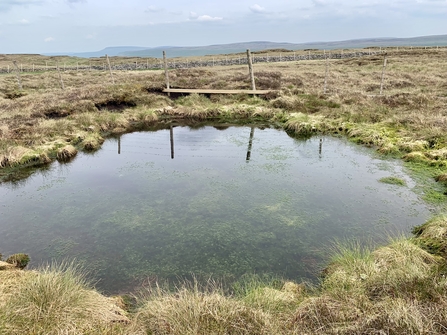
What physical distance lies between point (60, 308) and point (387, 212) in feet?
23.7

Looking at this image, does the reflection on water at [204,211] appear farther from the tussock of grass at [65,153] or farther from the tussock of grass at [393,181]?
the tussock of grass at [65,153]

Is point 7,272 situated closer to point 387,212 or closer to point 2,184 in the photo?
point 2,184

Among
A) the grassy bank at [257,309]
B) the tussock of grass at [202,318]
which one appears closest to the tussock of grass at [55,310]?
the grassy bank at [257,309]

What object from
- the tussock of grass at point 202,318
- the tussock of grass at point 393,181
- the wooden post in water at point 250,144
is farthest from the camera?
the wooden post in water at point 250,144

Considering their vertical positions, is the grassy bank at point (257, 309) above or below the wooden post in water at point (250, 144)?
below

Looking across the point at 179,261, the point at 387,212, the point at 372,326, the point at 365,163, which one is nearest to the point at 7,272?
the point at 179,261

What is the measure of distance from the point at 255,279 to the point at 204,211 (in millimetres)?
2866

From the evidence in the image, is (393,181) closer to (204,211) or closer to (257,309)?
(204,211)

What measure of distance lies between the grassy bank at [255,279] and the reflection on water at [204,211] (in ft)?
2.06

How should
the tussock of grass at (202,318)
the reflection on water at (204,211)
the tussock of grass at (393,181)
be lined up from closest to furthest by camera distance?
the tussock of grass at (202,318) → the reflection on water at (204,211) → the tussock of grass at (393,181)

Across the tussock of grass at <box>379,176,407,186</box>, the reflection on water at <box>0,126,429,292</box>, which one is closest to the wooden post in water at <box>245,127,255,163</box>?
the reflection on water at <box>0,126,429,292</box>

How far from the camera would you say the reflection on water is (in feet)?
20.7

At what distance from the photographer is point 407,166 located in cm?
1022

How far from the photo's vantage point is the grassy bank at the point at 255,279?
3.68 metres
